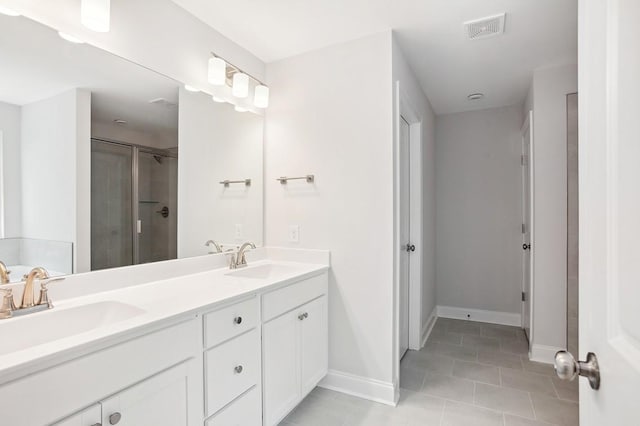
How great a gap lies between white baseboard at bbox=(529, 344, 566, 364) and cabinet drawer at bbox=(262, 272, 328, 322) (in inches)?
76.8

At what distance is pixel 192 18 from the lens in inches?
77.1

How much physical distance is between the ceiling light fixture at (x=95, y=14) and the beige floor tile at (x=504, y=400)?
9.63ft

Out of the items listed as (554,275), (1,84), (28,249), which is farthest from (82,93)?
(554,275)

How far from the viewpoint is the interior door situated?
469 millimetres

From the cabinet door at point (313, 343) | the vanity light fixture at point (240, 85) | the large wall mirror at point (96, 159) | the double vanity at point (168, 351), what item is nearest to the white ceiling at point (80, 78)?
the large wall mirror at point (96, 159)

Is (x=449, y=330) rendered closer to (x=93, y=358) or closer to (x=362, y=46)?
(x=362, y=46)

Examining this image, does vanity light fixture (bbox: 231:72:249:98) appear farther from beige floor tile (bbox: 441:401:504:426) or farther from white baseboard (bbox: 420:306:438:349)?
white baseboard (bbox: 420:306:438:349)

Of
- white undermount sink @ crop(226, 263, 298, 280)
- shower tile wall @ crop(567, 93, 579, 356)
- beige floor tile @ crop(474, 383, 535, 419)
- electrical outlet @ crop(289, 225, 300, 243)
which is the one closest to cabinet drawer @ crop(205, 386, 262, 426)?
white undermount sink @ crop(226, 263, 298, 280)

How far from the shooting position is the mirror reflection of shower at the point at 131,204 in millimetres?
1544

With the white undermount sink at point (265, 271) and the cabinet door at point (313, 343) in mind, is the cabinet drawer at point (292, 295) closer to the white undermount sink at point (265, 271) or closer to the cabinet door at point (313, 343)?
the cabinet door at point (313, 343)

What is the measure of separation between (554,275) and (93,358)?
316 centimetres

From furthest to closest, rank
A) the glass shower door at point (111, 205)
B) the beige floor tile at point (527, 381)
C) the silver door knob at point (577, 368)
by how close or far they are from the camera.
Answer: the beige floor tile at point (527, 381), the glass shower door at point (111, 205), the silver door knob at point (577, 368)

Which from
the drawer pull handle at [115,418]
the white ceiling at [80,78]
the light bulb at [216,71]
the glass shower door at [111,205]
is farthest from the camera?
the light bulb at [216,71]

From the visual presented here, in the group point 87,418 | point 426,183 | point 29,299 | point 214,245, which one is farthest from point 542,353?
point 29,299
